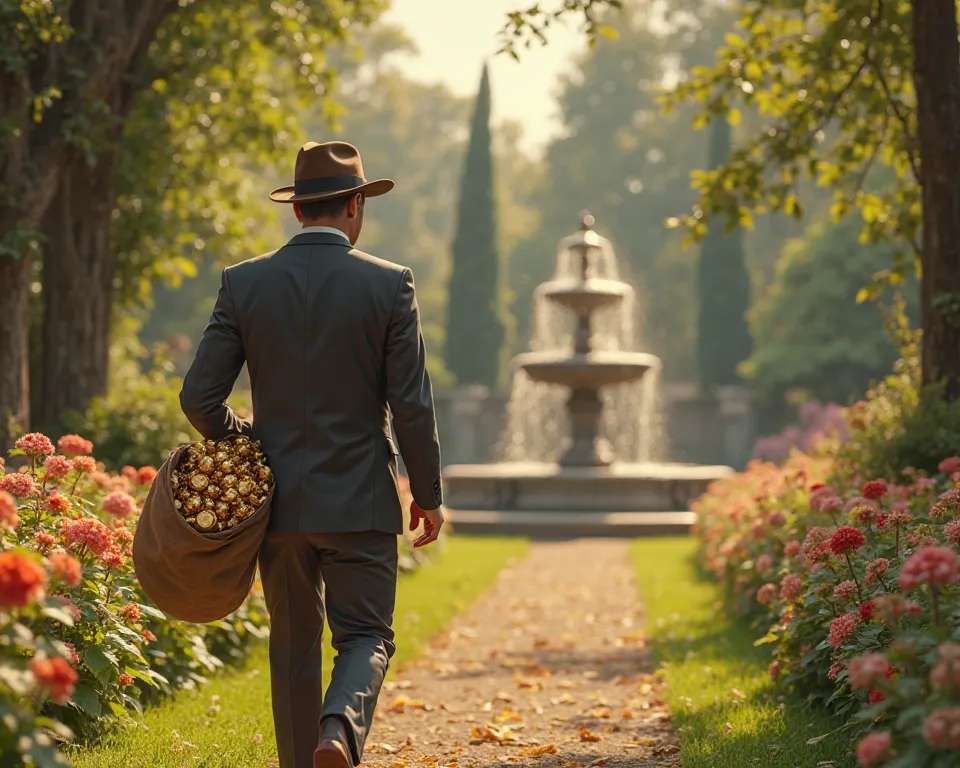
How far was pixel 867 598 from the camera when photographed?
485 cm

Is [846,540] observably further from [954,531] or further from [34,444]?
[34,444]

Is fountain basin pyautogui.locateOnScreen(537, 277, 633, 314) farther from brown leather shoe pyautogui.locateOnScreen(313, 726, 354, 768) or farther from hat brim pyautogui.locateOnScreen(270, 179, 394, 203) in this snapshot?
brown leather shoe pyautogui.locateOnScreen(313, 726, 354, 768)

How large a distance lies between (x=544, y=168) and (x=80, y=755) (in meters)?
48.9

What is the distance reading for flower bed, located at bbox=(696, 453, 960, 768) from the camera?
3090 mm

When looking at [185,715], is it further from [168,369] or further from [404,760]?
[168,369]

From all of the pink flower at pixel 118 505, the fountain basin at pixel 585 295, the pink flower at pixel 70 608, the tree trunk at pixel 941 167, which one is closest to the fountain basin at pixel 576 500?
the fountain basin at pixel 585 295

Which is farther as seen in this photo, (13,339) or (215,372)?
(13,339)

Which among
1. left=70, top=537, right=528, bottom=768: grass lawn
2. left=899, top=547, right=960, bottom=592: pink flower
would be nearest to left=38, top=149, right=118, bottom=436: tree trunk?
left=70, top=537, right=528, bottom=768: grass lawn

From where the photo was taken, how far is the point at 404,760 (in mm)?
5262

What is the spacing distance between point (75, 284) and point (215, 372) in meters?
7.14

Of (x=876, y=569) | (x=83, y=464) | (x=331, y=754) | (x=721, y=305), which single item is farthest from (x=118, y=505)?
(x=721, y=305)

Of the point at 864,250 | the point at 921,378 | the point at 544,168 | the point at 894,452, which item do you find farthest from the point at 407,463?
the point at 544,168

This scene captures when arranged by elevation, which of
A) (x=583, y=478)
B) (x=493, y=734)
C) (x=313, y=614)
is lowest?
(x=583, y=478)

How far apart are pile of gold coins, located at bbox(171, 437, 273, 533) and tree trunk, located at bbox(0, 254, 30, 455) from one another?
5.30 meters
